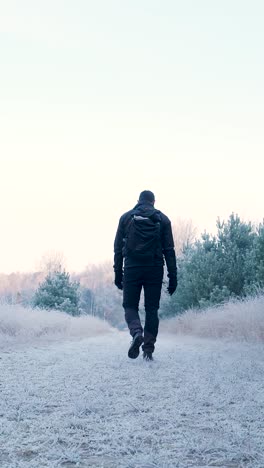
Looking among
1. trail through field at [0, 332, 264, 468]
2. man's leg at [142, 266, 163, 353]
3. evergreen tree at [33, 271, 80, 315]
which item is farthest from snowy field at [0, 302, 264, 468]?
evergreen tree at [33, 271, 80, 315]

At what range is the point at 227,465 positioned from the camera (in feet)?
7.95

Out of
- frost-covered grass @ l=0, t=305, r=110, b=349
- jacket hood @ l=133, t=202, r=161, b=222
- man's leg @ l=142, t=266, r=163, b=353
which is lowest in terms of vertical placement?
frost-covered grass @ l=0, t=305, r=110, b=349

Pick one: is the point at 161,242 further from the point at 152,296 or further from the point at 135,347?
the point at 135,347

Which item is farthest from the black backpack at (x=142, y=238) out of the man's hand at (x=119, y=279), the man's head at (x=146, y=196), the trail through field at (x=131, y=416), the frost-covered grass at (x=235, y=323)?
the frost-covered grass at (x=235, y=323)

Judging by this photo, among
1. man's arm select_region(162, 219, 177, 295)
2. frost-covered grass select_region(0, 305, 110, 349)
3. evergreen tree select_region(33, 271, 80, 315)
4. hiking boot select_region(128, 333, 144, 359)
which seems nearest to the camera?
hiking boot select_region(128, 333, 144, 359)

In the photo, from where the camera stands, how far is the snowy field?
2535 mm

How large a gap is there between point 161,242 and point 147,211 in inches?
17.4

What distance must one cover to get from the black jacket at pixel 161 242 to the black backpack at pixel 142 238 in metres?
0.07

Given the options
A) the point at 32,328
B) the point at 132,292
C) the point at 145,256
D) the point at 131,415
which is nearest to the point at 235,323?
the point at 32,328

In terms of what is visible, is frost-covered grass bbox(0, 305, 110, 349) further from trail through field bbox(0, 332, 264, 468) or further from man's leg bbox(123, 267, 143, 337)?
trail through field bbox(0, 332, 264, 468)

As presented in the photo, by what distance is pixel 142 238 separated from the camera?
6.82 m

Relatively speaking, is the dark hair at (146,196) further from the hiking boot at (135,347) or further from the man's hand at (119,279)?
the hiking boot at (135,347)

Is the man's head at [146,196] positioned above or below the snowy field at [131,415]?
above

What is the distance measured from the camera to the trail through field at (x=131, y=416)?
99.7 inches
